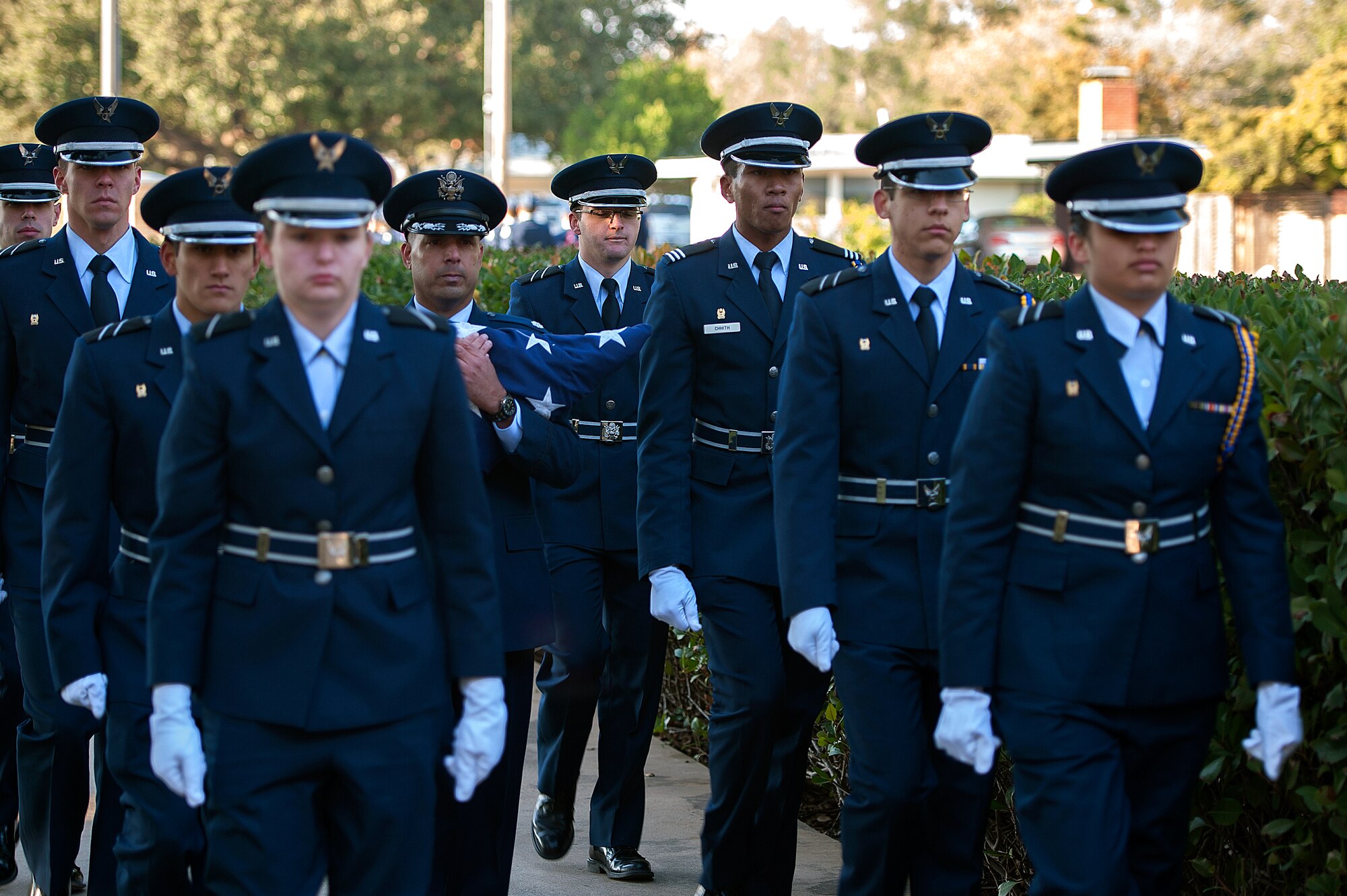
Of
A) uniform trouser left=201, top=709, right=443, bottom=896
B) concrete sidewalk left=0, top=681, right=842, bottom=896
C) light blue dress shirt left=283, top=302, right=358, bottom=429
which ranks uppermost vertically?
light blue dress shirt left=283, top=302, right=358, bottom=429

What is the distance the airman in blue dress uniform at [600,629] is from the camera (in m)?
6.23

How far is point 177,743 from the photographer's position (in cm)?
355

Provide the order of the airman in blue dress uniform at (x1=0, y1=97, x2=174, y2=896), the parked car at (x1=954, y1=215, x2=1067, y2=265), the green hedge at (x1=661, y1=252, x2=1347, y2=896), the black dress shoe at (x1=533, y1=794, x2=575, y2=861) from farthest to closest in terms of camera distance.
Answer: the parked car at (x1=954, y1=215, x2=1067, y2=265)
the black dress shoe at (x1=533, y1=794, x2=575, y2=861)
the airman in blue dress uniform at (x1=0, y1=97, x2=174, y2=896)
the green hedge at (x1=661, y1=252, x2=1347, y2=896)

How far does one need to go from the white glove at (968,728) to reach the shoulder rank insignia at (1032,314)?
85 cm

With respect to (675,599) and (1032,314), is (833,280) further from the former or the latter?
(675,599)

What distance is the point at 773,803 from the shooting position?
5250mm

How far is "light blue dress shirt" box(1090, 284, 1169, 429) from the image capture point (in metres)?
3.87

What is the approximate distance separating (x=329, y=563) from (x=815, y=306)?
5.76 ft

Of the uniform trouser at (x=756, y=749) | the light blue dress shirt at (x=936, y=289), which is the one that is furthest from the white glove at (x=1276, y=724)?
the uniform trouser at (x=756, y=749)

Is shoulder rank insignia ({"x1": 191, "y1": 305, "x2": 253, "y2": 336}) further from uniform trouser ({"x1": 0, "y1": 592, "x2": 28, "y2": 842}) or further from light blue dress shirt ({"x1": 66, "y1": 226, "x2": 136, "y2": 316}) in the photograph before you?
uniform trouser ({"x1": 0, "y1": 592, "x2": 28, "y2": 842})

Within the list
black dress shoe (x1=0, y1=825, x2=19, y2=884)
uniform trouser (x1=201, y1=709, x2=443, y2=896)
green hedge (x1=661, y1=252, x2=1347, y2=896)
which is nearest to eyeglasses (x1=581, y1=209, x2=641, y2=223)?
green hedge (x1=661, y1=252, x2=1347, y2=896)

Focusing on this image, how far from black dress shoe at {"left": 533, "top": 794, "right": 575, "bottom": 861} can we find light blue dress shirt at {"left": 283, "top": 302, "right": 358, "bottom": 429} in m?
3.10

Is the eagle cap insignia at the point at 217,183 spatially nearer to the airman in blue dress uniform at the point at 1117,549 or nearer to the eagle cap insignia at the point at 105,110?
the eagle cap insignia at the point at 105,110

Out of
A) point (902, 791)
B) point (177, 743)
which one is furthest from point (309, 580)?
point (902, 791)
